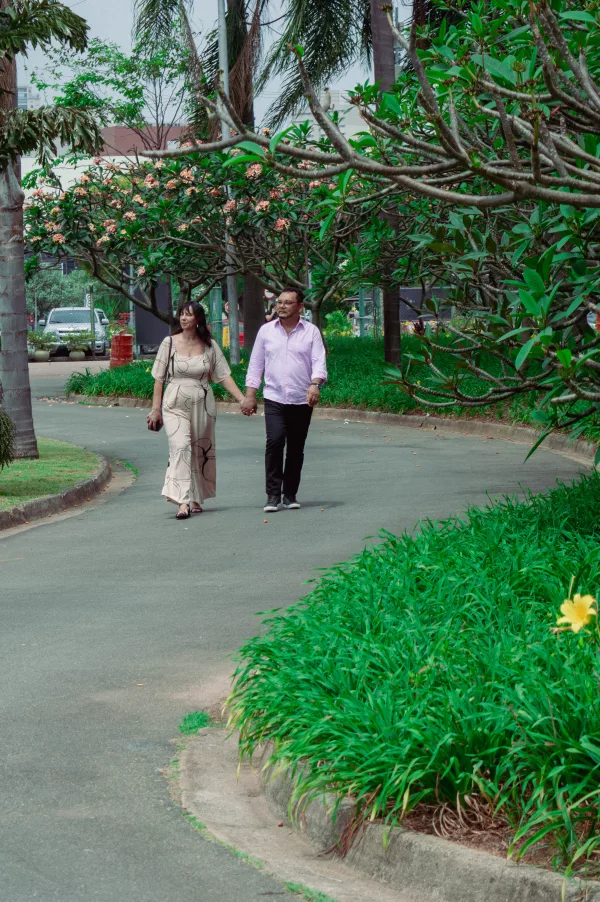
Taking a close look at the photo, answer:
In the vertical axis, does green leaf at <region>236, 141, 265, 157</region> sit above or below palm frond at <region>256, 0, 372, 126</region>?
below

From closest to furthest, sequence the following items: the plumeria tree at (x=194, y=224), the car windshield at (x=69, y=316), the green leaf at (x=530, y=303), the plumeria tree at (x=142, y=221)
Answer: the green leaf at (x=530, y=303)
the plumeria tree at (x=194, y=224)
the plumeria tree at (x=142, y=221)
the car windshield at (x=69, y=316)

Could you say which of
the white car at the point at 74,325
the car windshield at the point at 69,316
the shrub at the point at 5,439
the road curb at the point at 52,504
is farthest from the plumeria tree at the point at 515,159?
the car windshield at the point at 69,316

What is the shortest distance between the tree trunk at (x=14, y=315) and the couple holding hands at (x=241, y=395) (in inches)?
191

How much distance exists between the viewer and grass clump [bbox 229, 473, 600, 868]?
391 centimetres

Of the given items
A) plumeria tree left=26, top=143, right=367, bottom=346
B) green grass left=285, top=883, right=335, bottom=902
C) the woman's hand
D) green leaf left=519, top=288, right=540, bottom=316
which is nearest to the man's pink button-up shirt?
the woman's hand

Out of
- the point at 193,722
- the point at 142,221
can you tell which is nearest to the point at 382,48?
the point at 142,221

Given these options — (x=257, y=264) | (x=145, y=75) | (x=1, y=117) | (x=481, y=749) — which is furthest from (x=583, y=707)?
(x=145, y=75)

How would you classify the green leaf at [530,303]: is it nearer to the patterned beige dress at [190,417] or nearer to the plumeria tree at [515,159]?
the plumeria tree at [515,159]

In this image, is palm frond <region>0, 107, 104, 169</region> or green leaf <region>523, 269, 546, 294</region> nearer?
green leaf <region>523, 269, 546, 294</region>

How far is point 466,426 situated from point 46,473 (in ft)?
24.2

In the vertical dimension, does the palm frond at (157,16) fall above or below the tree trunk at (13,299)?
above

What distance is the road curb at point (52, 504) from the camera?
11895 millimetres

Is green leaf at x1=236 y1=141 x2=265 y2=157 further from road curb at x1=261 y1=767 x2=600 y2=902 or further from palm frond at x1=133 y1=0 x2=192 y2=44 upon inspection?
palm frond at x1=133 y1=0 x2=192 y2=44

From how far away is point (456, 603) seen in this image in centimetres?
600
